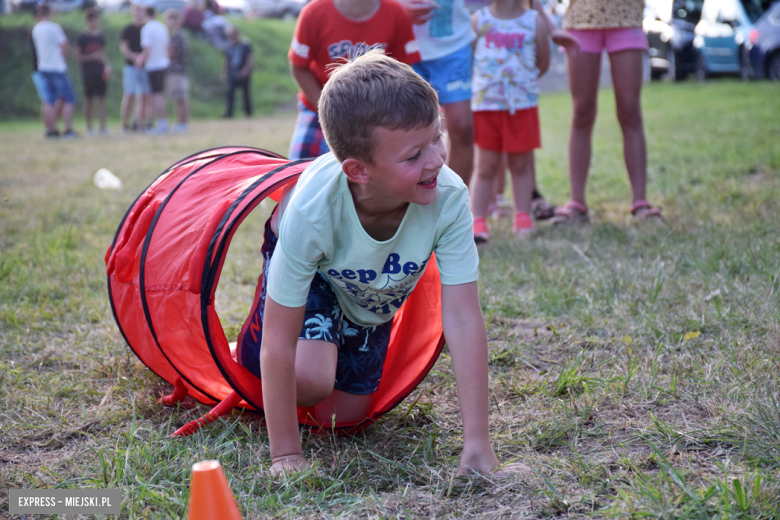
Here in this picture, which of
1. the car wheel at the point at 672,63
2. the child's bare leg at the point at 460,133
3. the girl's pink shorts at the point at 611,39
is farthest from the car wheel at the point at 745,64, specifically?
the child's bare leg at the point at 460,133

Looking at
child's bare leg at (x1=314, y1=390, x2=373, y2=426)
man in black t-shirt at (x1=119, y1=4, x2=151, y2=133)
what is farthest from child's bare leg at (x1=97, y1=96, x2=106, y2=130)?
child's bare leg at (x1=314, y1=390, x2=373, y2=426)

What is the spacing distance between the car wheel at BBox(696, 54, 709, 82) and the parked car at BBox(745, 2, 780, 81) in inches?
61.1

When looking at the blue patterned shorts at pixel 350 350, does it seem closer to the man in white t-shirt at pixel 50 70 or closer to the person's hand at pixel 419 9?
the person's hand at pixel 419 9

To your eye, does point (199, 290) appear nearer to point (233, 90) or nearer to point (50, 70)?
point (50, 70)

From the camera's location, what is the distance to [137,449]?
74.6 inches

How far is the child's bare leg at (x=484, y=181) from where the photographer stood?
403 centimetres

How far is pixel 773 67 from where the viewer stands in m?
12.9

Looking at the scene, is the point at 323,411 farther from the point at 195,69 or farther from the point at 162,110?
the point at 195,69

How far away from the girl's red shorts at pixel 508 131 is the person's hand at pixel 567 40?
37 centimetres

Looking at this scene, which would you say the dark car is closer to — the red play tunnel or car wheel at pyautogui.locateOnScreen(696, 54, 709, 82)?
car wheel at pyautogui.locateOnScreen(696, 54, 709, 82)

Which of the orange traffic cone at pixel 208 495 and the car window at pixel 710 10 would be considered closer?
the orange traffic cone at pixel 208 495

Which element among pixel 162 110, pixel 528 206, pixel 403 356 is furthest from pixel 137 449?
pixel 162 110

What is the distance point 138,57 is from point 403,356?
1039cm

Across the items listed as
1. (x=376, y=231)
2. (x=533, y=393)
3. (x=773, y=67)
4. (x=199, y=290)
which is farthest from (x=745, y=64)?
(x=199, y=290)
